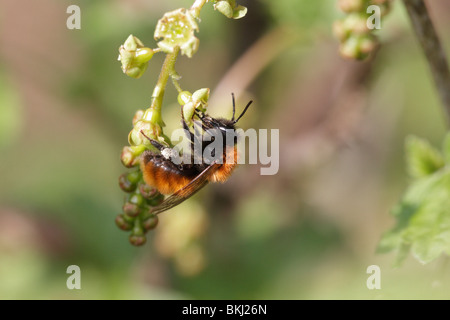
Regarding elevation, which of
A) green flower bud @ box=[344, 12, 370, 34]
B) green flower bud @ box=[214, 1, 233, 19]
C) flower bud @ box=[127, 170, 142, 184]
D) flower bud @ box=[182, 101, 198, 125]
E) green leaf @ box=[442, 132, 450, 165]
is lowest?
flower bud @ box=[127, 170, 142, 184]

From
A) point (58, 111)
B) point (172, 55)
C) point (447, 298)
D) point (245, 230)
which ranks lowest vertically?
point (447, 298)

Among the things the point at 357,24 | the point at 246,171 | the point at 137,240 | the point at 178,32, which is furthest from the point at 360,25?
the point at 246,171

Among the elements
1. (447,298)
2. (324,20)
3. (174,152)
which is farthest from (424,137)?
(174,152)

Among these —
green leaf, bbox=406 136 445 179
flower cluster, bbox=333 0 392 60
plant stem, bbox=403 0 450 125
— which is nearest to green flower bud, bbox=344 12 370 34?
flower cluster, bbox=333 0 392 60

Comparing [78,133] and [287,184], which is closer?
[287,184]

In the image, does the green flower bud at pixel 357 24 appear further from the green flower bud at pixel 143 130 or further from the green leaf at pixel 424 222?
the green flower bud at pixel 143 130

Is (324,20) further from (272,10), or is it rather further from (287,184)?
(287,184)

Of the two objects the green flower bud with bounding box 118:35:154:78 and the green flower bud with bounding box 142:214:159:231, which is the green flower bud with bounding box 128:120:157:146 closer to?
the green flower bud with bounding box 118:35:154:78
